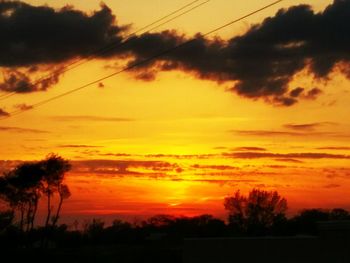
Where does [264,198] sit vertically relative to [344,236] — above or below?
above

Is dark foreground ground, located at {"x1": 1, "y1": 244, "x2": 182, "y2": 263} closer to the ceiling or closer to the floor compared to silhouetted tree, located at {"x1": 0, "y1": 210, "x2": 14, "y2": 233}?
closer to the floor

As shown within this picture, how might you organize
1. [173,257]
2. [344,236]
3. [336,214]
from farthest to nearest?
[336,214]
[173,257]
[344,236]

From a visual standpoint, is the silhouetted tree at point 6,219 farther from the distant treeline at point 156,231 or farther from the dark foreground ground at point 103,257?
the dark foreground ground at point 103,257

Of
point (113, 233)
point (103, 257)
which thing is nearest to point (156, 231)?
point (113, 233)

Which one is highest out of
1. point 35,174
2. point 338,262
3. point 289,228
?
point 35,174

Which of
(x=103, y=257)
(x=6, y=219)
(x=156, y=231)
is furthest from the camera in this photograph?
(x=156, y=231)

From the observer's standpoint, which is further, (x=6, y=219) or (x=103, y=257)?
(x=6, y=219)

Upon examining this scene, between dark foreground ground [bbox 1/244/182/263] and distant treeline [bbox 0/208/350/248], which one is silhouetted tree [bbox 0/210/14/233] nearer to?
distant treeline [bbox 0/208/350/248]

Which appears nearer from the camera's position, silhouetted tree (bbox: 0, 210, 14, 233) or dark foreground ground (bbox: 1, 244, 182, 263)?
dark foreground ground (bbox: 1, 244, 182, 263)

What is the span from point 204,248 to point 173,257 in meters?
12.2

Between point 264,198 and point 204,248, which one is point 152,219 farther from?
point 204,248

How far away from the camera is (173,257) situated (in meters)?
66.0

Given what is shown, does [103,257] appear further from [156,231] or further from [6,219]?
[156,231]

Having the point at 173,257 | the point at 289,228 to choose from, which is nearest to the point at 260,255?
the point at 173,257
